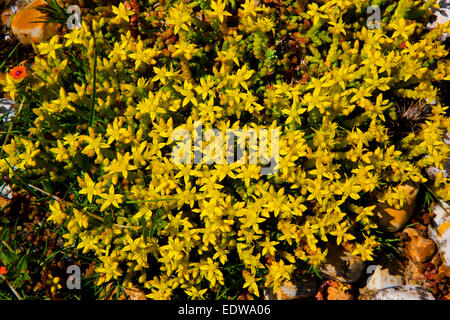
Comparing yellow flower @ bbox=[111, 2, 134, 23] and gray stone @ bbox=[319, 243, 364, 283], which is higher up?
yellow flower @ bbox=[111, 2, 134, 23]

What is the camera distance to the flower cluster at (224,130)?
337 centimetres

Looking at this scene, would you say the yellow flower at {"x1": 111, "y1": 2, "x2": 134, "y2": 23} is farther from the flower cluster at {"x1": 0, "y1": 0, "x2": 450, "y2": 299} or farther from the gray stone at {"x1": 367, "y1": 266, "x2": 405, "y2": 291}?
the gray stone at {"x1": 367, "y1": 266, "x2": 405, "y2": 291}

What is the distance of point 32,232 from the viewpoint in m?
4.05

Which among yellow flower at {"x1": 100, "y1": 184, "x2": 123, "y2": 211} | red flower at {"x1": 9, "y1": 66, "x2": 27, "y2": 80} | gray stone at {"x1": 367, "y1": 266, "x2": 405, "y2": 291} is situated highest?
red flower at {"x1": 9, "y1": 66, "x2": 27, "y2": 80}

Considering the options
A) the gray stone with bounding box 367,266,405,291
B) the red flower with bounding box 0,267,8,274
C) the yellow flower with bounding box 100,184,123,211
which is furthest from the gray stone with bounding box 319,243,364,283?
the red flower with bounding box 0,267,8,274

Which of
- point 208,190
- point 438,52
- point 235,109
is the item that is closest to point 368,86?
point 438,52

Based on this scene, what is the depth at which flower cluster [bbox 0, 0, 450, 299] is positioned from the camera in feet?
11.1

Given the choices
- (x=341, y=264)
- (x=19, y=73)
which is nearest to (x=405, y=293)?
(x=341, y=264)

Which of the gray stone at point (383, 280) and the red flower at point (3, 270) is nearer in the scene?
the red flower at point (3, 270)

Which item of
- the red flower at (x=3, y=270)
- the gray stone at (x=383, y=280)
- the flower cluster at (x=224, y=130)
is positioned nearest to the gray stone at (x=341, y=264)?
the flower cluster at (x=224, y=130)

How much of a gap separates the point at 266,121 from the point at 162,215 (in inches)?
59.8

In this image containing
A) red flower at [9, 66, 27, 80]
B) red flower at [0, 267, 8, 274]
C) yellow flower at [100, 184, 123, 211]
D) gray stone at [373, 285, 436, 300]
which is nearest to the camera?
yellow flower at [100, 184, 123, 211]

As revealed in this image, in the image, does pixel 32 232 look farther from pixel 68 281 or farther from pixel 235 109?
pixel 235 109

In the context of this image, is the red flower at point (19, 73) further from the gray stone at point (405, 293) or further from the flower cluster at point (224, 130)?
the gray stone at point (405, 293)
